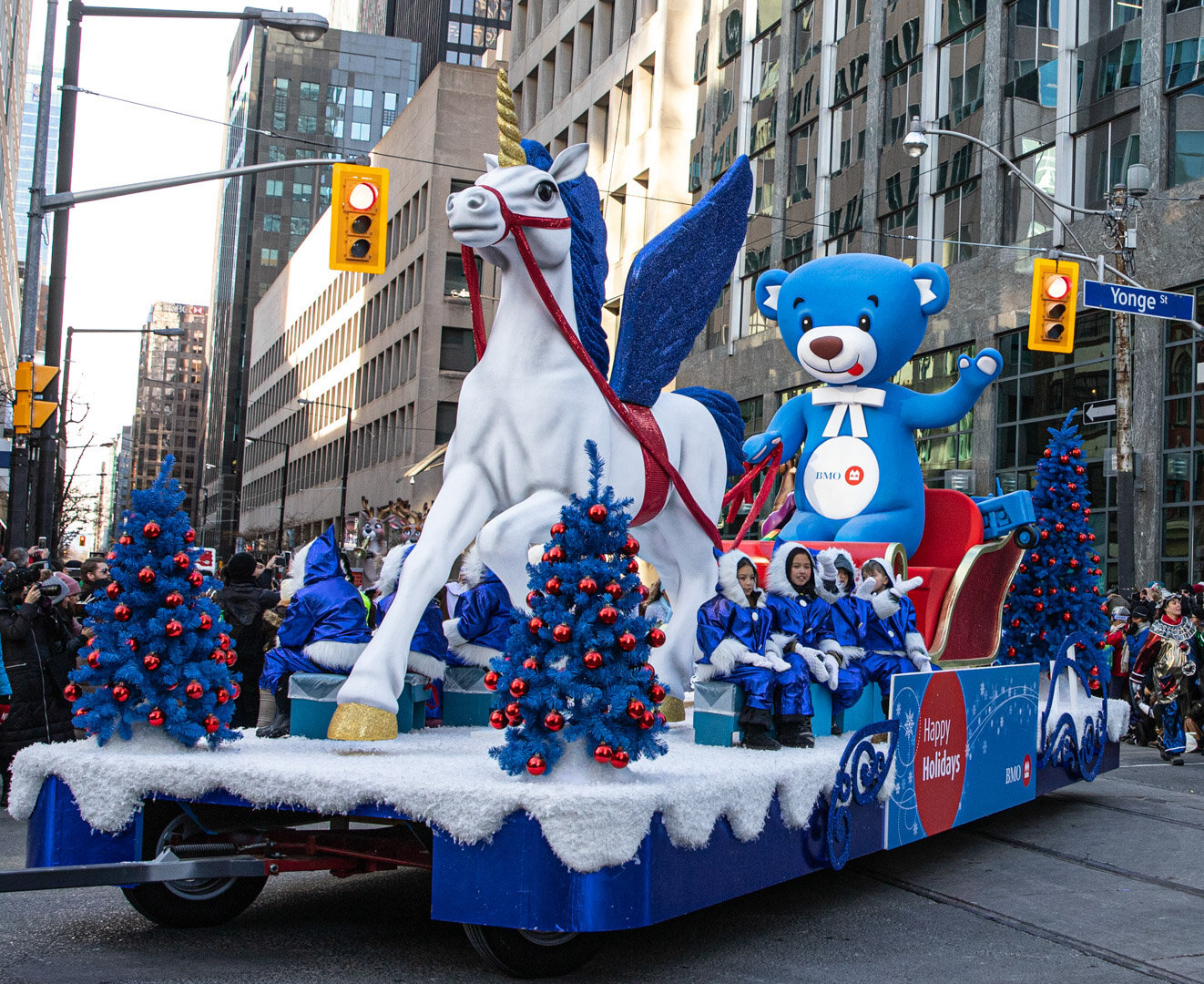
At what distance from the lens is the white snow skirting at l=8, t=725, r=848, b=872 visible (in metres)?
4.36

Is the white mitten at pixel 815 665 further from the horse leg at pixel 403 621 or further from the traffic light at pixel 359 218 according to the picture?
the traffic light at pixel 359 218

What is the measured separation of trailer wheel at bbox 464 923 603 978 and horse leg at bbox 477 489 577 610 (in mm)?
1607

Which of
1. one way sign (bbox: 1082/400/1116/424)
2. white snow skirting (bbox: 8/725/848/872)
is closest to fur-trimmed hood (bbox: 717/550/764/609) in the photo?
white snow skirting (bbox: 8/725/848/872)

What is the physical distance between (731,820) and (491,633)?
214 cm

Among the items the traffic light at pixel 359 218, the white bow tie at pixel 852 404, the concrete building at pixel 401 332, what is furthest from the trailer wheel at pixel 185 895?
the concrete building at pixel 401 332

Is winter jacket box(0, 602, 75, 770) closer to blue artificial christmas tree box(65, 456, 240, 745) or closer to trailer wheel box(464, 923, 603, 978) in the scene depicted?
blue artificial christmas tree box(65, 456, 240, 745)

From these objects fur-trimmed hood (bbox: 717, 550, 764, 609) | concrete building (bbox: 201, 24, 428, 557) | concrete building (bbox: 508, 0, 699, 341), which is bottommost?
fur-trimmed hood (bbox: 717, 550, 764, 609)

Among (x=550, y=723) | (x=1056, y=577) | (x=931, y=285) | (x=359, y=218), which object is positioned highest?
(x=359, y=218)

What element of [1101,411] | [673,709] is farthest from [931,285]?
[1101,411]

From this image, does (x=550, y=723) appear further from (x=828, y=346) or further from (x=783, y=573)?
(x=828, y=346)

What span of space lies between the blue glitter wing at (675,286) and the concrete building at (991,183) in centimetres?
1187

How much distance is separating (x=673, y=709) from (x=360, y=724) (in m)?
1.93

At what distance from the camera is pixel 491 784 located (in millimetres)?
4488

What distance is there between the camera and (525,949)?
470cm
